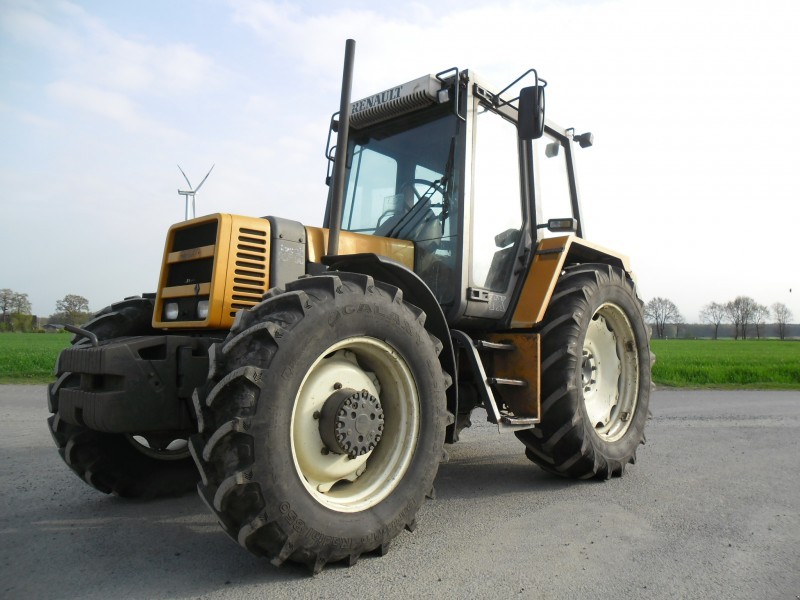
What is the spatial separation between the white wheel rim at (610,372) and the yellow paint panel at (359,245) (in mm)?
1769

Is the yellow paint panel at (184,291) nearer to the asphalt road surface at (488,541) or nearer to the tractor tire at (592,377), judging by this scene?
the asphalt road surface at (488,541)

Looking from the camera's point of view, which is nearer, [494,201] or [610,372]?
[494,201]

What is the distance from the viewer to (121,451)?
412 cm

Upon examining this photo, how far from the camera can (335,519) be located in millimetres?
2885

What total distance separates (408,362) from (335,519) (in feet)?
2.89

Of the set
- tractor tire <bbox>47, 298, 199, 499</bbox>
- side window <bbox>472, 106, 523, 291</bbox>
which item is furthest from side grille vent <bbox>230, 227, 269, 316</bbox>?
side window <bbox>472, 106, 523, 291</bbox>

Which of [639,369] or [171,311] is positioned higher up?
[171,311]

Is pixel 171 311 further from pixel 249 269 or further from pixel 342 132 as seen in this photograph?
pixel 342 132

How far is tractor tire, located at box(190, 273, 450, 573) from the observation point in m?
2.65

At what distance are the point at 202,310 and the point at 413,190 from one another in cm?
183

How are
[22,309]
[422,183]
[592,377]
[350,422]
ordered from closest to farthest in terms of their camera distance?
[350,422], [422,183], [592,377], [22,309]

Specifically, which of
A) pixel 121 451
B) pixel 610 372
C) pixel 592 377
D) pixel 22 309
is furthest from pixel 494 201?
pixel 22 309

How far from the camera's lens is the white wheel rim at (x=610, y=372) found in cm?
520

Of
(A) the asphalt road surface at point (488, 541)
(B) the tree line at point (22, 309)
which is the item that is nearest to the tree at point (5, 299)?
(B) the tree line at point (22, 309)
